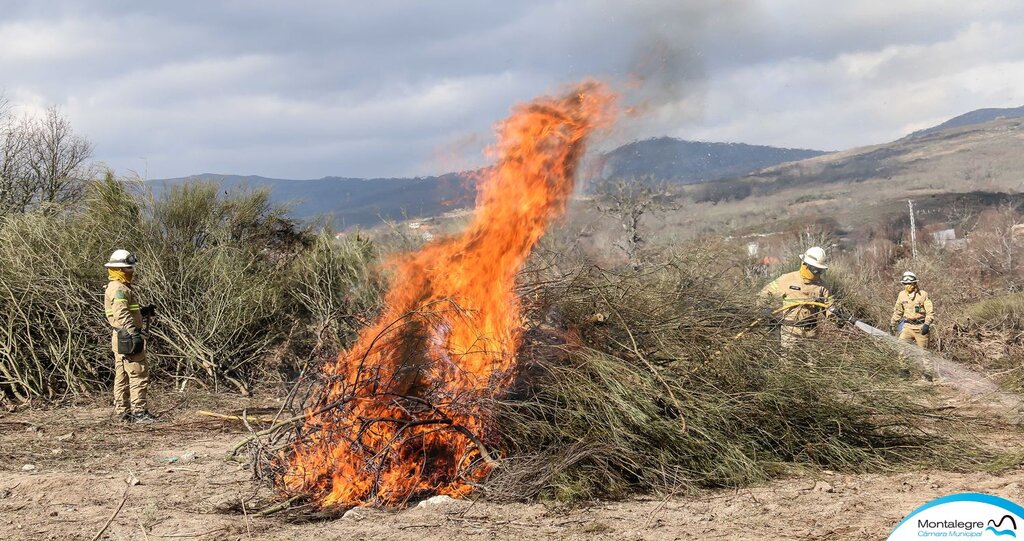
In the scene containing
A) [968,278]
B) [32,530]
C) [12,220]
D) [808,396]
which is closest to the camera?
[32,530]

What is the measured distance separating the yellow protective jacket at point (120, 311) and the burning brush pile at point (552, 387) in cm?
343

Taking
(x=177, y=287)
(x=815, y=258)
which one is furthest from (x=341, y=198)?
(x=815, y=258)

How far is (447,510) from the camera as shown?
4.80 metres

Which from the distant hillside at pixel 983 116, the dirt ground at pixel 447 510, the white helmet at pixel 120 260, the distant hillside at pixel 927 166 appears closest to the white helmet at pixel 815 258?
the dirt ground at pixel 447 510

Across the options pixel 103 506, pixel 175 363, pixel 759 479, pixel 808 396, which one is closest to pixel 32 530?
pixel 103 506

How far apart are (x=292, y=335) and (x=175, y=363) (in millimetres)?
1597

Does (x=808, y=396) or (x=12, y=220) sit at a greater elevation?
(x=12, y=220)

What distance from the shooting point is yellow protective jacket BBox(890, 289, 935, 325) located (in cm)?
1141

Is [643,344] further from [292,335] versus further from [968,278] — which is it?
[968,278]

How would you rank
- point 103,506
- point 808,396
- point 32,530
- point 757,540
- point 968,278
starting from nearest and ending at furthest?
point 757,540
point 32,530
point 103,506
point 808,396
point 968,278

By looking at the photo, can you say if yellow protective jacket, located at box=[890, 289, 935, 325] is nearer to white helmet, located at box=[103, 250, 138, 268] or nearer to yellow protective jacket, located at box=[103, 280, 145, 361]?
yellow protective jacket, located at box=[103, 280, 145, 361]

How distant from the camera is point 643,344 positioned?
5961 mm

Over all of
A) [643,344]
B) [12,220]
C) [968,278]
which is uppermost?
[12,220]

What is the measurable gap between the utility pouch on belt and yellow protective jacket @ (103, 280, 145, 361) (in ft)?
0.17
